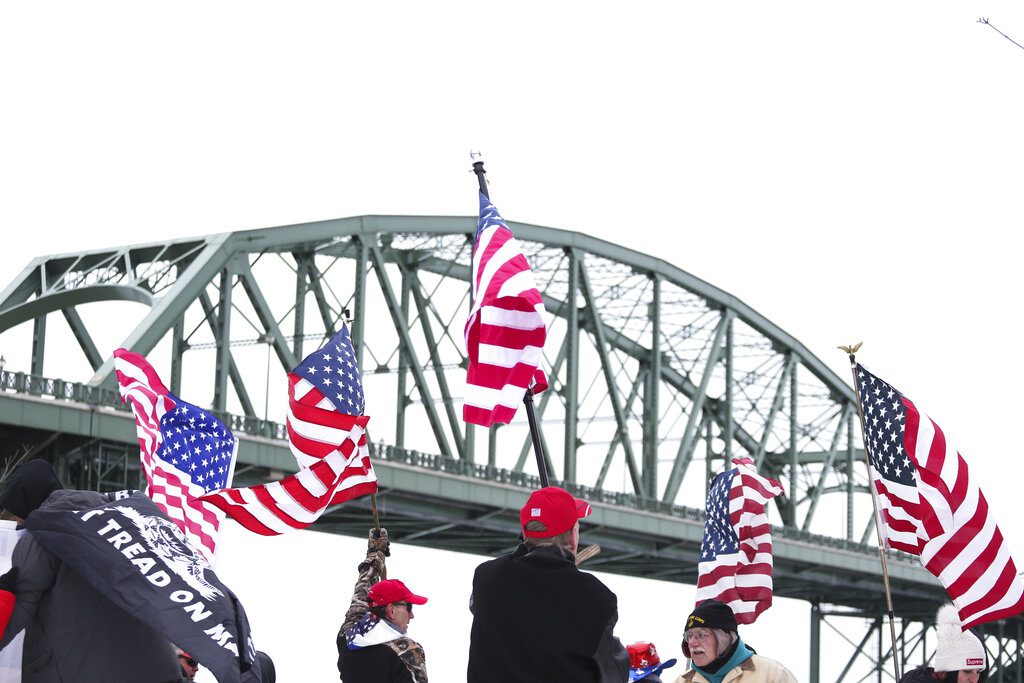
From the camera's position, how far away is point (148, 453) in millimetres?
14562

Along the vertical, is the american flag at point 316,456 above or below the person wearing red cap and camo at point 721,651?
above

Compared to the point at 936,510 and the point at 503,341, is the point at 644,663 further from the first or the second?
the point at 936,510

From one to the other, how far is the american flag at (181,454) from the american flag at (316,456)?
868 millimetres

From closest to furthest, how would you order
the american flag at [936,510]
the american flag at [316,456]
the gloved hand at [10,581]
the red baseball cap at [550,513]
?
the gloved hand at [10,581]
the red baseball cap at [550,513]
the american flag at [936,510]
the american flag at [316,456]

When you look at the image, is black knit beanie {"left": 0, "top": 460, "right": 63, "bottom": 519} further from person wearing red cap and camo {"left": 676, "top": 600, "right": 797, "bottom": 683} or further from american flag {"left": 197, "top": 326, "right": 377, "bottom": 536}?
american flag {"left": 197, "top": 326, "right": 377, "bottom": 536}

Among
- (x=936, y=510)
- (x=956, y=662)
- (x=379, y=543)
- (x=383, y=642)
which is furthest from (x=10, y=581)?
(x=936, y=510)

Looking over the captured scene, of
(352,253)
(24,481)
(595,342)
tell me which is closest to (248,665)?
(24,481)

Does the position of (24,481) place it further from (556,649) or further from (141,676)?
(556,649)

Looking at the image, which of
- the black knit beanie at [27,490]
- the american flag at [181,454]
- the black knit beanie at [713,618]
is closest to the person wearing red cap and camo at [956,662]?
the black knit beanie at [713,618]

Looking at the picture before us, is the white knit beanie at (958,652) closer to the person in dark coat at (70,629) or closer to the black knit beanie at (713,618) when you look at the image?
the black knit beanie at (713,618)

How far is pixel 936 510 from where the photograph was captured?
11953 mm

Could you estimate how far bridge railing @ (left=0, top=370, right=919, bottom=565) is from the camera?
135 feet

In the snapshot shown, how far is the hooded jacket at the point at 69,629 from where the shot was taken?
250 inches

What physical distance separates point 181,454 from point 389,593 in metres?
5.64
